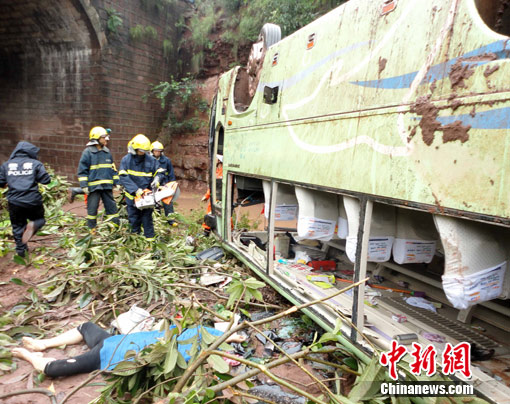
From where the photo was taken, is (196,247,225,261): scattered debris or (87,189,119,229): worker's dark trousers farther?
(87,189,119,229): worker's dark trousers

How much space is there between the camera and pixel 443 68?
172 centimetres

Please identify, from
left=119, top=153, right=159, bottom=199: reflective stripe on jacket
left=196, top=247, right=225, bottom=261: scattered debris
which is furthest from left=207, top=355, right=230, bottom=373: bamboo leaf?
left=119, top=153, right=159, bottom=199: reflective stripe on jacket

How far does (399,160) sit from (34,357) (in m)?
3.21

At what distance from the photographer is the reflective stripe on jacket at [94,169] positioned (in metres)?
5.89

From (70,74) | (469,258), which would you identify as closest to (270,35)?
(469,258)

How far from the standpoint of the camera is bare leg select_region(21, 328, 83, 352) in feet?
9.64

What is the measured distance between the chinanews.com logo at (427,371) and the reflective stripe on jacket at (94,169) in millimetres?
5565

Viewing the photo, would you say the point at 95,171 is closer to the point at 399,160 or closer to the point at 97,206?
the point at 97,206

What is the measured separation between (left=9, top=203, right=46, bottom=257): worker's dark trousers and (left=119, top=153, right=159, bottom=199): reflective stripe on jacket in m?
1.34

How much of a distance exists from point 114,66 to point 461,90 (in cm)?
1218

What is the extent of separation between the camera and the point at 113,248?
477 cm

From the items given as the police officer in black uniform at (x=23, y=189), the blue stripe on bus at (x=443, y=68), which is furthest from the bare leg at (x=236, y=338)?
the police officer in black uniform at (x=23, y=189)

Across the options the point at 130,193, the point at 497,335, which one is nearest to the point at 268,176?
the point at 497,335

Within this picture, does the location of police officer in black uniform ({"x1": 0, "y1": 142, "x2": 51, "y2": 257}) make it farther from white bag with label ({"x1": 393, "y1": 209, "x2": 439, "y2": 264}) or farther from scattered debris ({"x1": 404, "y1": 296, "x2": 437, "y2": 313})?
scattered debris ({"x1": 404, "y1": 296, "x2": 437, "y2": 313})
